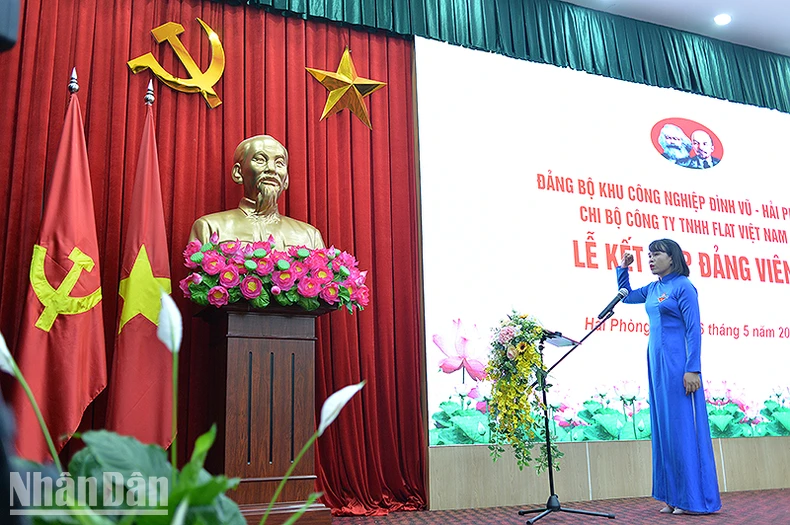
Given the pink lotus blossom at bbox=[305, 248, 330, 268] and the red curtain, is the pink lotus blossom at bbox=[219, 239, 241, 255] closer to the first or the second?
the pink lotus blossom at bbox=[305, 248, 330, 268]

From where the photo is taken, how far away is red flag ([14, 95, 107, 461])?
3330mm

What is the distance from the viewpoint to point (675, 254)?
4.31 metres

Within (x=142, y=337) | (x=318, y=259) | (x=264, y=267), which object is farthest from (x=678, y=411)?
(x=142, y=337)

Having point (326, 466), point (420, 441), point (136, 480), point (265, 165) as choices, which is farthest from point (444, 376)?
point (136, 480)

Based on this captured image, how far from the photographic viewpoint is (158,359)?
11.6 ft

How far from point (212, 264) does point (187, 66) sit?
153 cm

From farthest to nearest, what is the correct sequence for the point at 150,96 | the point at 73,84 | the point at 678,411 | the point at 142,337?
the point at 678,411 < the point at 150,96 < the point at 73,84 < the point at 142,337

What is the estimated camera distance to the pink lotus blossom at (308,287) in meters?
3.39

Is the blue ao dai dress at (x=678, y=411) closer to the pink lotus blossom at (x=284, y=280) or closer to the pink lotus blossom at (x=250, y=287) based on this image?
the pink lotus blossom at (x=284, y=280)

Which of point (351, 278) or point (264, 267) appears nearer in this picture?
point (264, 267)

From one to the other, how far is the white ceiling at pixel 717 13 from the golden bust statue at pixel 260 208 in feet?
9.91

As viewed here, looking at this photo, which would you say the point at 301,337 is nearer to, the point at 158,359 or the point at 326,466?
the point at 158,359

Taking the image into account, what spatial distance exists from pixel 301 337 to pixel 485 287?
5.38 ft

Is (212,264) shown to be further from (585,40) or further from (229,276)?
(585,40)
